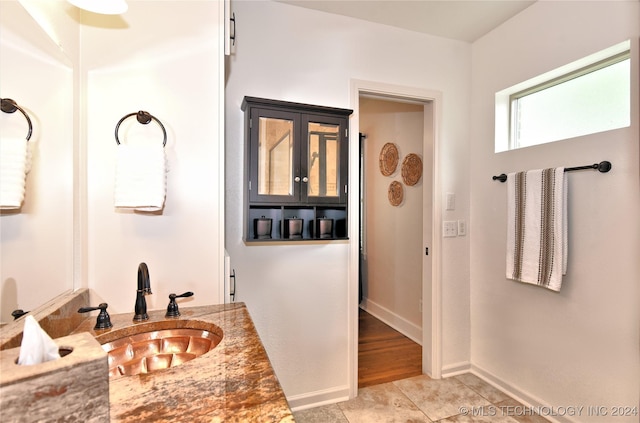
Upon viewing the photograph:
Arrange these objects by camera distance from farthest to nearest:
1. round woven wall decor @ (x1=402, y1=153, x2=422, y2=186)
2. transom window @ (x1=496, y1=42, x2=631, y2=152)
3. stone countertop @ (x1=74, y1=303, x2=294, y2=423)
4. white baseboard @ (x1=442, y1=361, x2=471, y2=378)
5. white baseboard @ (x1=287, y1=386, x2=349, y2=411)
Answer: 1. round woven wall decor @ (x1=402, y1=153, x2=422, y2=186)
2. white baseboard @ (x1=442, y1=361, x2=471, y2=378)
3. white baseboard @ (x1=287, y1=386, x2=349, y2=411)
4. transom window @ (x1=496, y1=42, x2=631, y2=152)
5. stone countertop @ (x1=74, y1=303, x2=294, y2=423)

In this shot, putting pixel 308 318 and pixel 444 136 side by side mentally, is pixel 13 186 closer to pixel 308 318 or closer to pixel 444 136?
pixel 308 318

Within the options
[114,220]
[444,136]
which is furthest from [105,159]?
[444,136]

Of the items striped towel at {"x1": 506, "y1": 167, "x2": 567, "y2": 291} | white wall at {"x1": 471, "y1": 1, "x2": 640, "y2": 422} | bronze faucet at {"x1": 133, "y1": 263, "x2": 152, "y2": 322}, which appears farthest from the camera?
striped towel at {"x1": 506, "y1": 167, "x2": 567, "y2": 291}

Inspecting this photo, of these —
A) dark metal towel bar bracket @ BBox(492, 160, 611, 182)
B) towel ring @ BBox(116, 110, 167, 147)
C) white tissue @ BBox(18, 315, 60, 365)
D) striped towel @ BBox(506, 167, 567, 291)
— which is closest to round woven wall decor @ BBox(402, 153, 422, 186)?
striped towel @ BBox(506, 167, 567, 291)

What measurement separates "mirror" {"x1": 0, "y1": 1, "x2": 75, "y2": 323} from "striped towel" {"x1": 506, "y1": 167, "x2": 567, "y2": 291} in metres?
2.36

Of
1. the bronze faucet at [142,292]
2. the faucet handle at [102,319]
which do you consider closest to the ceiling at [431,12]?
the bronze faucet at [142,292]

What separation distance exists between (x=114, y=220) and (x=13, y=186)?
0.48 meters

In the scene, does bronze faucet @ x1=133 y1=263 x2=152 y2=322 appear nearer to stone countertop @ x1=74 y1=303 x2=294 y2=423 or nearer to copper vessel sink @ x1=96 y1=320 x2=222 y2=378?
copper vessel sink @ x1=96 y1=320 x2=222 y2=378

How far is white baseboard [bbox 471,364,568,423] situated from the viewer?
1.92m

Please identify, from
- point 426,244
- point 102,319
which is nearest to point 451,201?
point 426,244

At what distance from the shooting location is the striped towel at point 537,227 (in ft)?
6.02

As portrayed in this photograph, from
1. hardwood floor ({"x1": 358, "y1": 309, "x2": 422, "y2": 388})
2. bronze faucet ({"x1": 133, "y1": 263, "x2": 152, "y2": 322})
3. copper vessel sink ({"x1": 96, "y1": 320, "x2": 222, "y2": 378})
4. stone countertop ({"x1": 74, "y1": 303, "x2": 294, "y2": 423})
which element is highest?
bronze faucet ({"x1": 133, "y1": 263, "x2": 152, "y2": 322})

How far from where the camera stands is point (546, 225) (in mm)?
1916

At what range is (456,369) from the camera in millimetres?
2482
